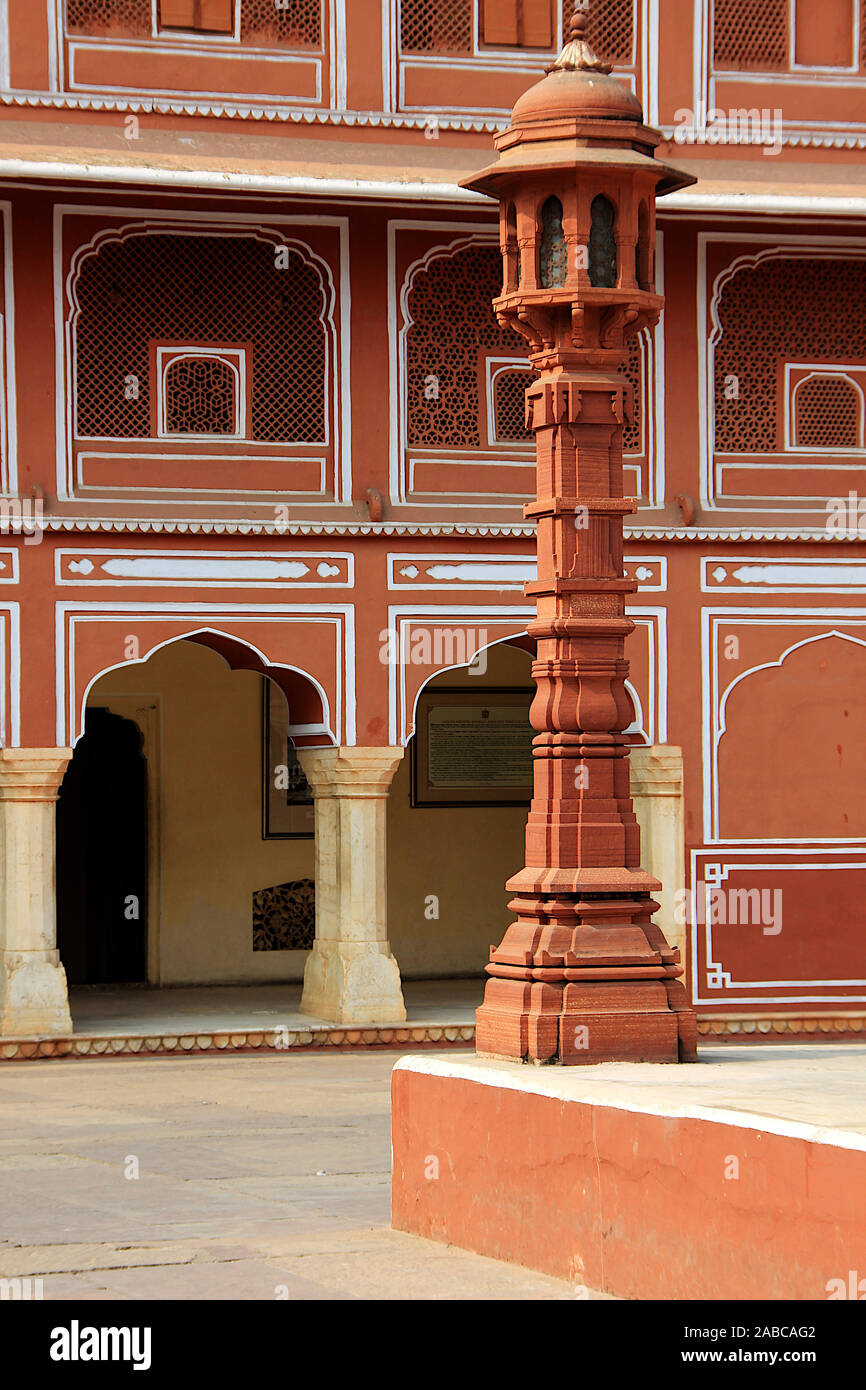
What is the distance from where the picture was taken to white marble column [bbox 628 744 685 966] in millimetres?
13781

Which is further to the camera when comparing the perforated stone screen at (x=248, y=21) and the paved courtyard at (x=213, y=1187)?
the perforated stone screen at (x=248, y=21)

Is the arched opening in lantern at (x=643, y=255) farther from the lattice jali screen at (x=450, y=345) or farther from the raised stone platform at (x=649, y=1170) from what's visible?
the lattice jali screen at (x=450, y=345)

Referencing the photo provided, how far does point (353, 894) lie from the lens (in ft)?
44.0

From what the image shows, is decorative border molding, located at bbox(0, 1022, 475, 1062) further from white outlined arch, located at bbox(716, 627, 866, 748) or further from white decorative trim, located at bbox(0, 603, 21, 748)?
white outlined arch, located at bbox(716, 627, 866, 748)

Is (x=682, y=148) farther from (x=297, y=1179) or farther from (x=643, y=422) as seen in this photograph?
(x=297, y=1179)

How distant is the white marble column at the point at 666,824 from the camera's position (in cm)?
1378

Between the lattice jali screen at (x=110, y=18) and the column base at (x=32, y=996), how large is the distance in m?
5.44

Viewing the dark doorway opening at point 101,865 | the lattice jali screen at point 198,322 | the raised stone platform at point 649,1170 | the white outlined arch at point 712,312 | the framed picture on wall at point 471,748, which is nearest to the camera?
the raised stone platform at point 649,1170

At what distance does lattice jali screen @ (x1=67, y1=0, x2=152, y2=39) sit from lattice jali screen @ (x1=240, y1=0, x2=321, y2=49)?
61 centimetres

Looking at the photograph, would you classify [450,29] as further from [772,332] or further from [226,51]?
[772,332]

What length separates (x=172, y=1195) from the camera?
7.74m

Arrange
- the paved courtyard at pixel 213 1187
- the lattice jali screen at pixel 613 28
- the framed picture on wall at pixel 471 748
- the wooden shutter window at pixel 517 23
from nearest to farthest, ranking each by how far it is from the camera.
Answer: the paved courtyard at pixel 213 1187 → the wooden shutter window at pixel 517 23 → the lattice jali screen at pixel 613 28 → the framed picture on wall at pixel 471 748

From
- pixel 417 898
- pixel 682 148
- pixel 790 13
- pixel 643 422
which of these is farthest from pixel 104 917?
pixel 790 13

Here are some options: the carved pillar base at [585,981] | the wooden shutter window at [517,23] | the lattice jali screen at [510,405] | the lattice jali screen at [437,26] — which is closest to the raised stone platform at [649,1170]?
the carved pillar base at [585,981]
